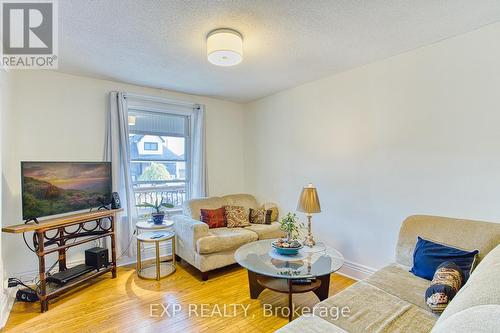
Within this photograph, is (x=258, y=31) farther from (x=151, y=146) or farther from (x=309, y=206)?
(x=151, y=146)

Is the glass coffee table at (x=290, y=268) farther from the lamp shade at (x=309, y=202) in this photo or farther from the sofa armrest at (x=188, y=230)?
the sofa armrest at (x=188, y=230)

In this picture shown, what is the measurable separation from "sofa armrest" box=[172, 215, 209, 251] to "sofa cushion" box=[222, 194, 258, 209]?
0.71 m

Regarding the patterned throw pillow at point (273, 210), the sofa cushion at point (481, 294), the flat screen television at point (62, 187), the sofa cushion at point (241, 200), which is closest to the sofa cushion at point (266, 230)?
the patterned throw pillow at point (273, 210)

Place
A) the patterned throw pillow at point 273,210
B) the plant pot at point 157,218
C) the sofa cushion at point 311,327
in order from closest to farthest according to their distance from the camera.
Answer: the sofa cushion at point 311,327 → the plant pot at point 157,218 → the patterned throw pillow at point 273,210

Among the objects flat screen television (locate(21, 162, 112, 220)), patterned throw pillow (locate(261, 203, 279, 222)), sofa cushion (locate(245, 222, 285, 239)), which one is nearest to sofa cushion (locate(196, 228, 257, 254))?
sofa cushion (locate(245, 222, 285, 239))

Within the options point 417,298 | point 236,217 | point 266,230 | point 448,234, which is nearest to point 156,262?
point 236,217

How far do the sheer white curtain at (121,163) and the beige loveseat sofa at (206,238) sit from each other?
2.11 feet

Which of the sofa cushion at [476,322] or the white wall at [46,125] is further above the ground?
the white wall at [46,125]

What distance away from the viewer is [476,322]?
29.0 inches

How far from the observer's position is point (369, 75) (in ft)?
9.68

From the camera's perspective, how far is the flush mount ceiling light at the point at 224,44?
2.11m

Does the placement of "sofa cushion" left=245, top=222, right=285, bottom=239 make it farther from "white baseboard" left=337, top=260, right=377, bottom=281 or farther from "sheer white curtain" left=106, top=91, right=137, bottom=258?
"sheer white curtain" left=106, top=91, right=137, bottom=258

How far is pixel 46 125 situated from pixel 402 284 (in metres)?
3.96

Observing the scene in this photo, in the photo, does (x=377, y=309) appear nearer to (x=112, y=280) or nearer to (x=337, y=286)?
(x=337, y=286)
